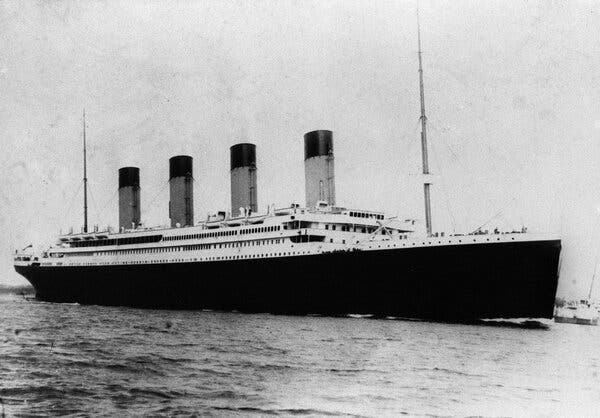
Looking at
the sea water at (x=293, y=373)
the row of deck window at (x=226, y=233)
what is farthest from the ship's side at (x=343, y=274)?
the sea water at (x=293, y=373)

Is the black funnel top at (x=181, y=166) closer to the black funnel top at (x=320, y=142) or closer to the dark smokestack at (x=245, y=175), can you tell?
the dark smokestack at (x=245, y=175)

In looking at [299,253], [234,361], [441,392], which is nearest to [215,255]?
[299,253]

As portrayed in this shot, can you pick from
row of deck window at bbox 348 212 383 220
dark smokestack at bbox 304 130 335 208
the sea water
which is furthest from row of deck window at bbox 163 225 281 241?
the sea water

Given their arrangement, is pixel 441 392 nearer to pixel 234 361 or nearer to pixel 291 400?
pixel 291 400

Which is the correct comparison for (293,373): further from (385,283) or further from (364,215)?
(364,215)

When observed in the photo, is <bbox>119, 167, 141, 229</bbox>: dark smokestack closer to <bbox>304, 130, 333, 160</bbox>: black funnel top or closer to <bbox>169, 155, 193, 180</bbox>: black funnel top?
<bbox>169, 155, 193, 180</bbox>: black funnel top
